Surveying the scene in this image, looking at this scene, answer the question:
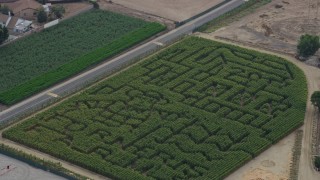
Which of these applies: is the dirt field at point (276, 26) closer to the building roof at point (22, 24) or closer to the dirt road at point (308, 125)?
the dirt road at point (308, 125)

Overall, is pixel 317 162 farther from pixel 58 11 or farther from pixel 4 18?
pixel 4 18

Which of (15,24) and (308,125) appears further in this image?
(15,24)

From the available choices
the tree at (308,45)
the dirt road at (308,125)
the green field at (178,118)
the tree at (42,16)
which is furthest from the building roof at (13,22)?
the tree at (308,45)

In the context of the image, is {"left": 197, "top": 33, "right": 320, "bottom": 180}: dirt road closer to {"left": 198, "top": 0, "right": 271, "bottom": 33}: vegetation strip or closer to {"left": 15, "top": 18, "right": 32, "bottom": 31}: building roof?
{"left": 198, "top": 0, "right": 271, "bottom": 33}: vegetation strip

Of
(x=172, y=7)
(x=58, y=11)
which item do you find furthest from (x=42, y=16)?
(x=172, y=7)

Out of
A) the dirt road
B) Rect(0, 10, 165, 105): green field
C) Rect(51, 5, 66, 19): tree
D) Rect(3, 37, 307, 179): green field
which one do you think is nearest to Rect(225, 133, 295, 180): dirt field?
Rect(3, 37, 307, 179): green field

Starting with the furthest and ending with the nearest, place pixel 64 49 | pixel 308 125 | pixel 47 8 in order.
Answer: pixel 47 8 → pixel 64 49 → pixel 308 125
